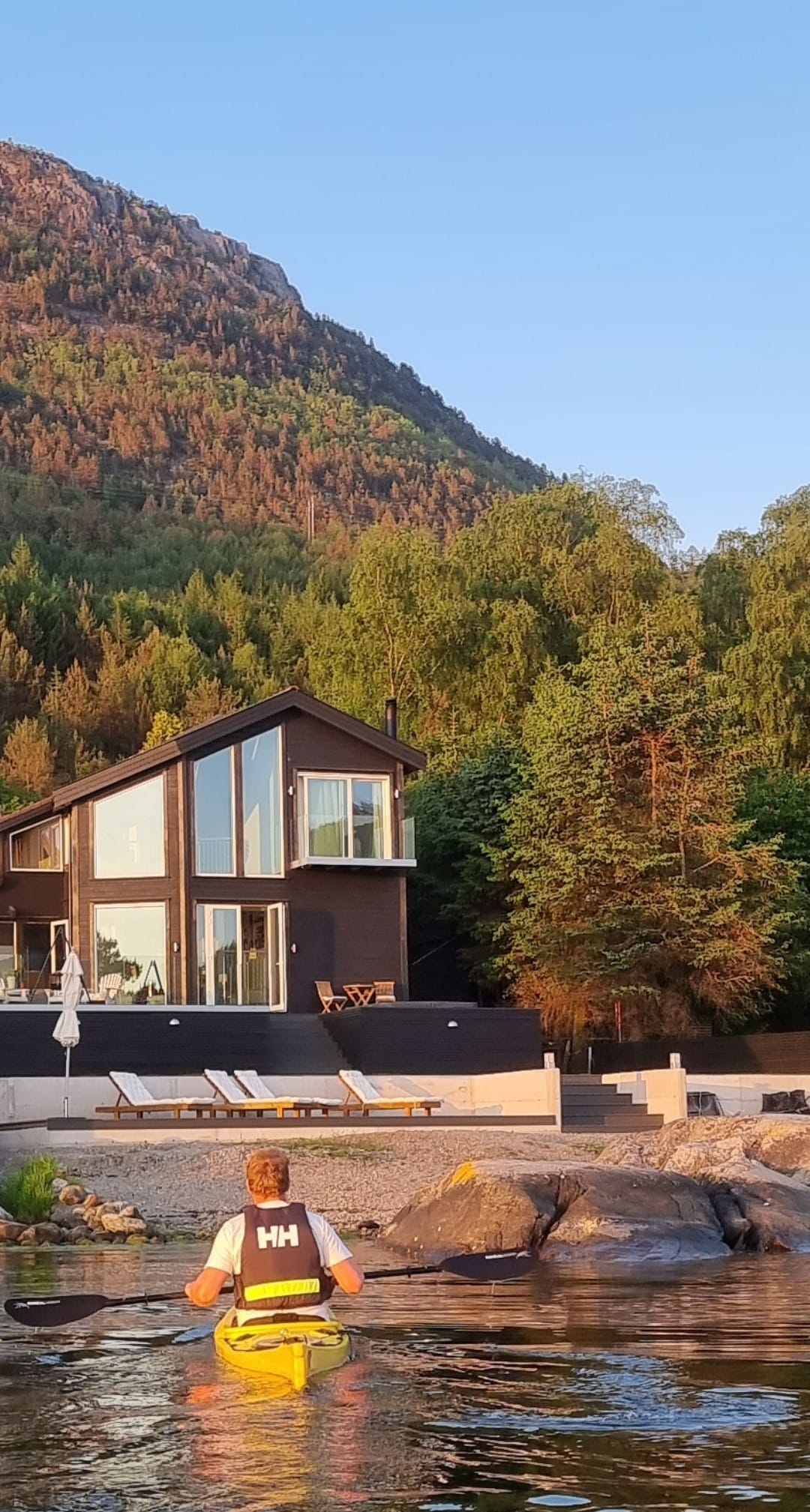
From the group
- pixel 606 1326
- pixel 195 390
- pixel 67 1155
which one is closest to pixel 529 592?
pixel 67 1155

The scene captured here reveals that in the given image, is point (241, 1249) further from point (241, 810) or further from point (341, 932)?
point (341, 932)

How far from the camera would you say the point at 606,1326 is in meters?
13.1

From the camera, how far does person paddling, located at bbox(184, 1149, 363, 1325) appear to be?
9.98 metres

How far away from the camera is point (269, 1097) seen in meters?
30.0

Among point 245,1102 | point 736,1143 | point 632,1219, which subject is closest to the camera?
point 632,1219

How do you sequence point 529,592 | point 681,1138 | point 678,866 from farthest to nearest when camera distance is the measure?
point 529,592
point 678,866
point 681,1138

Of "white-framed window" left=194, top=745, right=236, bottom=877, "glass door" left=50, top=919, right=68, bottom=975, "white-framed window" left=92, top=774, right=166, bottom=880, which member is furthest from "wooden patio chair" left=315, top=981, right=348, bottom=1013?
"glass door" left=50, top=919, right=68, bottom=975

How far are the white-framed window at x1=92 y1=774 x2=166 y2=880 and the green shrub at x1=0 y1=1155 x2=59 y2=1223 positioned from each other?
14.4 m

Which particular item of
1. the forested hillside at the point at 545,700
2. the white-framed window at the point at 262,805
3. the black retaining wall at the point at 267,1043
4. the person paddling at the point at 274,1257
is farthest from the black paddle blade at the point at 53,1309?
the forested hillside at the point at 545,700

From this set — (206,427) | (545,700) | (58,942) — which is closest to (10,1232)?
(58,942)

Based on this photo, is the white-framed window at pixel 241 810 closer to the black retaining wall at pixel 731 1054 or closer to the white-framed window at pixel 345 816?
the white-framed window at pixel 345 816

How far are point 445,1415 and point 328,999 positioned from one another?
90.8ft

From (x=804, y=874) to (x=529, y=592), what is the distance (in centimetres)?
1568

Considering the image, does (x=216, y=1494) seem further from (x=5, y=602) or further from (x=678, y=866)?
(x=5, y=602)
